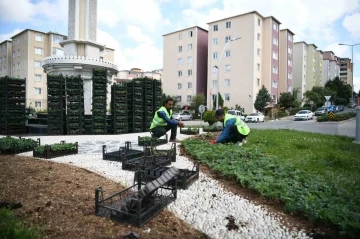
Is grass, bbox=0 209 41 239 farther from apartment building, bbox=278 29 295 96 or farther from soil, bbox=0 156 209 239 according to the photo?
apartment building, bbox=278 29 295 96

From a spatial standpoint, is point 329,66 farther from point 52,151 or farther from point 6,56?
point 52,151

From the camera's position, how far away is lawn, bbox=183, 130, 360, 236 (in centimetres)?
371

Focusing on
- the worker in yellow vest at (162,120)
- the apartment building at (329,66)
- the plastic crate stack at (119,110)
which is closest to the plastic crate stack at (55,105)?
the plastic crate stack at (119,110)

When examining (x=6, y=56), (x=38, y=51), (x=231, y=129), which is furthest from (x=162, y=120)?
(x=6, y=56)

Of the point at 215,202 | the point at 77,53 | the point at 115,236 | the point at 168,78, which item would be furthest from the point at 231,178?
the point at 168,78

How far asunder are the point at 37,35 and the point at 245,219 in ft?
208

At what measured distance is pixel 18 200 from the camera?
4.08 metres

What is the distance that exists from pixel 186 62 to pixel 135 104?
4088 centimetres

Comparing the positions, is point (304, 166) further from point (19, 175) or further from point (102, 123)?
point (102, 123)

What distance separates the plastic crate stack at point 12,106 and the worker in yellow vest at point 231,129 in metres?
12.4

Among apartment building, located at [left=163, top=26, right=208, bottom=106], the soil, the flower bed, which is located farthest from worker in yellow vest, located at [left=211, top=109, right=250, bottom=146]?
apartment building, located at [left=163, top=26, right=208, bottom=106]

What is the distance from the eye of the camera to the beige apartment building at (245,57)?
1851 inches

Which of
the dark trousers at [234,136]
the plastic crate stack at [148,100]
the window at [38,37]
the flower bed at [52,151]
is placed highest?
the window at [38,37]

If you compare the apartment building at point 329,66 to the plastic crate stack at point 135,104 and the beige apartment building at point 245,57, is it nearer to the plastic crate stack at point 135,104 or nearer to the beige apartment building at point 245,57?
the beige apartment building at point 245,57
